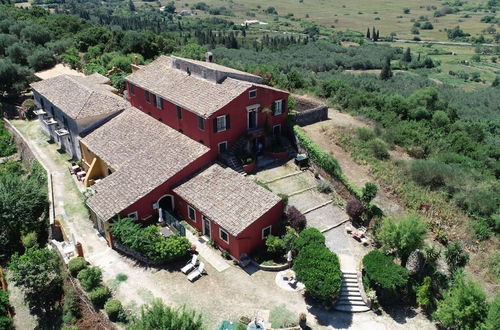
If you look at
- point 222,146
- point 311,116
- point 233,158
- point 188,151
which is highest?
point 311,116

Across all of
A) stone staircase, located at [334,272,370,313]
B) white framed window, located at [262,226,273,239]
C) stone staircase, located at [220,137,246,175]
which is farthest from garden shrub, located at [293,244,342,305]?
stone staircase, located at [220,137,246,175]

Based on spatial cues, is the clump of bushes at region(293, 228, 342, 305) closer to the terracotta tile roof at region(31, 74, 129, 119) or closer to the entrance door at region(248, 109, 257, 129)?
the entrance door at region(248, 109, 257, 129)

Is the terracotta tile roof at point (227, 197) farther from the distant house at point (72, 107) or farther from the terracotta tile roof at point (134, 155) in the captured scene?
the distant house at point (72, 107)

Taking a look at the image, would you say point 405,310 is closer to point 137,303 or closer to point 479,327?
point 479,327

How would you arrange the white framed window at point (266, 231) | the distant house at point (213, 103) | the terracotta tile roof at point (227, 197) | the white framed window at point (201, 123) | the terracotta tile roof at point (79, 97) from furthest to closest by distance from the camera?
the terracotta tile roof at point (79, 97)
the distant house at point (213, 103)
the white framed window at point (201, 123)
the white framed window at point (266, 231)
the terracotta tile roof at point (227, 197)

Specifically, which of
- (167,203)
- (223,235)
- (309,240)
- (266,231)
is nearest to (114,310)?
(223,235)

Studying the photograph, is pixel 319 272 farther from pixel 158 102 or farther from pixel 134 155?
pixel 158 102

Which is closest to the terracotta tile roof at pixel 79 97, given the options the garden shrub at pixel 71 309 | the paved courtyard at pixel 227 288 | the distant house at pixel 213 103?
the distant house at pixel 213 103
